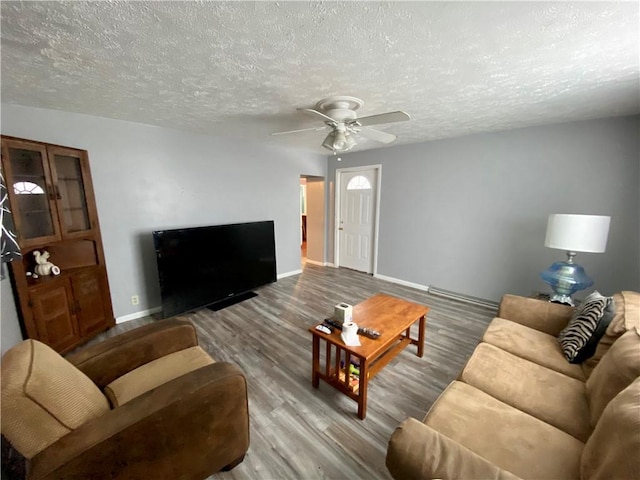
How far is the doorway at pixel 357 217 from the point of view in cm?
454

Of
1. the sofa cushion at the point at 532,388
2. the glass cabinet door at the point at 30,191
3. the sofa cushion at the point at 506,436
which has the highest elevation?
the glass cabinet door at the point at 30,191

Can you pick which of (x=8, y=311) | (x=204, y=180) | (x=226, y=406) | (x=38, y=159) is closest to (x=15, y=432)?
(x=226, y=406)

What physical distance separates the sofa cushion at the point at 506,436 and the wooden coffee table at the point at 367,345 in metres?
0.52

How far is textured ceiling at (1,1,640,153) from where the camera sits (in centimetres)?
112

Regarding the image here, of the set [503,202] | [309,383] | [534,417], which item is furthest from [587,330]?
[503,202]

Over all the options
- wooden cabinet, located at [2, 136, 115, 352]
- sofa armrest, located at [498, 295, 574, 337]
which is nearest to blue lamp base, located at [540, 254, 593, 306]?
sofa armrest, located at [498, 295, 574, 337]

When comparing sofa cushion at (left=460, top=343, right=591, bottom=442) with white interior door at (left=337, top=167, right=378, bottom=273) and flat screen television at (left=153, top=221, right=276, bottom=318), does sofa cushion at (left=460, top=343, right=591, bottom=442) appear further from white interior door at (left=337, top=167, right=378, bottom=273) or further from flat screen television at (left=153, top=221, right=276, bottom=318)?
white interior door at (left=337, top=167, right=378, bottom=273)

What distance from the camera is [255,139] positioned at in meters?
3.65

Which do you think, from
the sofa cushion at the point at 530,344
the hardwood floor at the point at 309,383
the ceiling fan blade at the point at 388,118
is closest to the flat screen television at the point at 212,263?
the hardwood floor at the point at 309,383

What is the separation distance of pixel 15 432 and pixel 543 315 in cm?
299

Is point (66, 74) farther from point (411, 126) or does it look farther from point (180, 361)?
point (411, 126)

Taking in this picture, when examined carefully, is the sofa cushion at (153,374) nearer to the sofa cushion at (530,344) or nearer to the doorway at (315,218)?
the sofa cushion at (530,344)

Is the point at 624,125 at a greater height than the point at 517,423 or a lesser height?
greater

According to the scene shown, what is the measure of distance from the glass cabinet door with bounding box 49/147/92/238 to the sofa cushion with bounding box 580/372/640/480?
3573 mm
